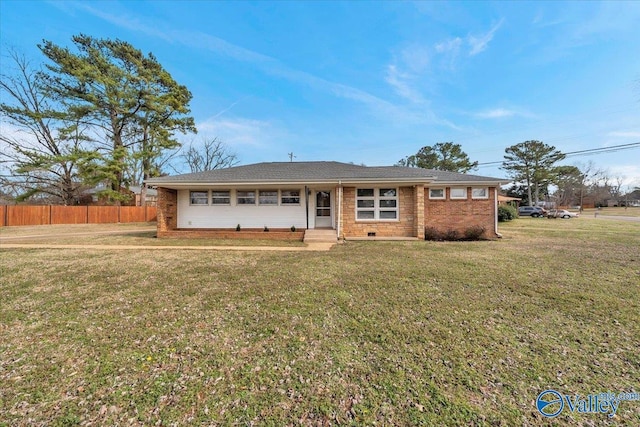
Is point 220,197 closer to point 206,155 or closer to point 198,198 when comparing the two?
point 198,198

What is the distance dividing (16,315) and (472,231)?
13.4 m

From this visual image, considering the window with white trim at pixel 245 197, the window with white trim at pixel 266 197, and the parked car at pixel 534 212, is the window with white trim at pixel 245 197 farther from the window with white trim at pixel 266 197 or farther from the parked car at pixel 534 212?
the parked car at pixel 534 212

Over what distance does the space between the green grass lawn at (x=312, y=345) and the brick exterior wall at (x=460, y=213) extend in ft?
18.9

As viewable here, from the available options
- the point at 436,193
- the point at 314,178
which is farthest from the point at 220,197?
the point at 436,193

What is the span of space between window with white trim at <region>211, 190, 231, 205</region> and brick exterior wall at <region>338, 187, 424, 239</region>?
5.77m

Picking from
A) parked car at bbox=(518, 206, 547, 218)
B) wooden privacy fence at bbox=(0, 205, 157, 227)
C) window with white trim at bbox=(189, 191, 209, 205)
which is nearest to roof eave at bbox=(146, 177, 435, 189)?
window with white trim at bbox=(189, 191, 209, 205)

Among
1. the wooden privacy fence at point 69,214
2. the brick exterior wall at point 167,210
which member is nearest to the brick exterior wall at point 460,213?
the brick exterior wall at point 167,210

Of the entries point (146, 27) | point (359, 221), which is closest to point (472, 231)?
point (359, 221)

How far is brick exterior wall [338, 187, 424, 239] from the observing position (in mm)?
11336

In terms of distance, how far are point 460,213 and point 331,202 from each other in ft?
19.6

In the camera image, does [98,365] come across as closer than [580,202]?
Yes

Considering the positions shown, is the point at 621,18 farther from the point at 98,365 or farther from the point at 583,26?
the point at 98,365

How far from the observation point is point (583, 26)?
34.9ft

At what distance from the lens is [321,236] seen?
10.7 metres
